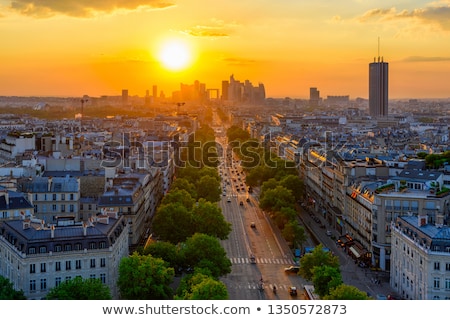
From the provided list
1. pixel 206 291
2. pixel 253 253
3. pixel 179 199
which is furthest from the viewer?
pixel 179 199

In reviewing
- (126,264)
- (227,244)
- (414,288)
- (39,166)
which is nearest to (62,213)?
(39,166)

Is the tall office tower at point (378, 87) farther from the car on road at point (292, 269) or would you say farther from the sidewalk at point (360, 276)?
the car on road at point (292, 269)

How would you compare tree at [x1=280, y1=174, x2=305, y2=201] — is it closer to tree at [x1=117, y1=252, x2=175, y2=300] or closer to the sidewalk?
the sidewalk

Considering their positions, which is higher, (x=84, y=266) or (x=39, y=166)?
(x=39, y=166)

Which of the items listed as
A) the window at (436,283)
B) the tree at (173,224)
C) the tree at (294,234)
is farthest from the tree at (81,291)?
the tree at (294,234)

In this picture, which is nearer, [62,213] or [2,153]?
[62,213]

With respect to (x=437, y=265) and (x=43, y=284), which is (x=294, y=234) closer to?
(x=437, y=265)

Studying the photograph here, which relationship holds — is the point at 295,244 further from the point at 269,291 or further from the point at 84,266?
the point at 84,266

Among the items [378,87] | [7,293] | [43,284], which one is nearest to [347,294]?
[7,293]
